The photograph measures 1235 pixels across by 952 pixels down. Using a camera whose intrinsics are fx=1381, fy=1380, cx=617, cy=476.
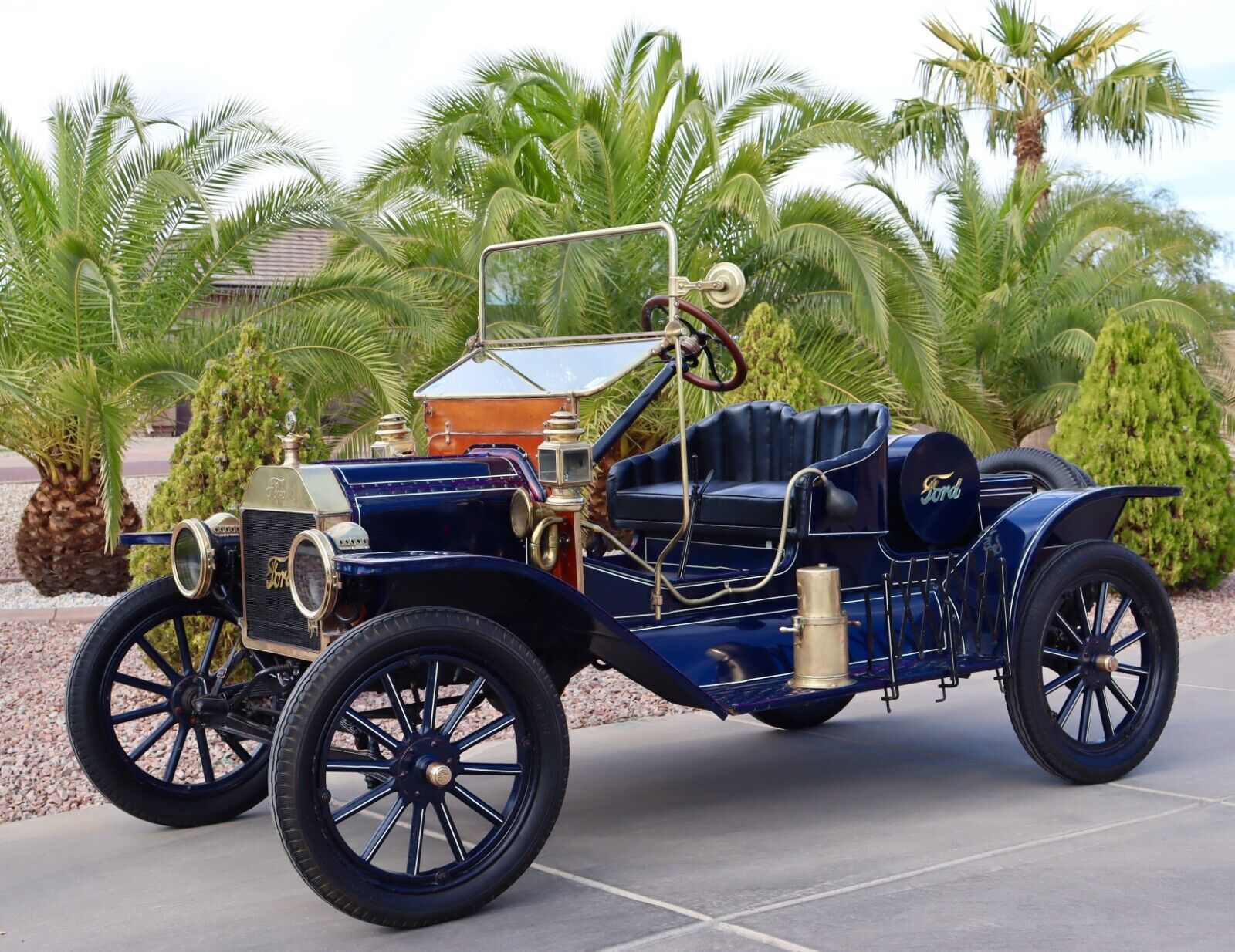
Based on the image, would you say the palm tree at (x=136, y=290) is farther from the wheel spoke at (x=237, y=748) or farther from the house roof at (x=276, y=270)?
the wheel spoke at (x=237, y=748)

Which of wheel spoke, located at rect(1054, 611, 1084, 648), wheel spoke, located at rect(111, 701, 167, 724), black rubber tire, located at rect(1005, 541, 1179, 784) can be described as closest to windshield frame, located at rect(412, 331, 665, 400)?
wheel spoke, located at rect(111, 701, 167, 724)

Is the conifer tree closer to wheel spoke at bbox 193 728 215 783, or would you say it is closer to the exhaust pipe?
wheel spoke at bbox 193 728 215 783

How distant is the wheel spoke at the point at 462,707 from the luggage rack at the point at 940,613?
1.36 meters

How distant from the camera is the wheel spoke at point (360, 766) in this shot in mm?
3389

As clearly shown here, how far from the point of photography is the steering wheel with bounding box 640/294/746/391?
14.4 ft

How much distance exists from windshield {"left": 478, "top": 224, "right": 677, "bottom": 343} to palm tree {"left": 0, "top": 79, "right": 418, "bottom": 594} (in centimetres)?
92

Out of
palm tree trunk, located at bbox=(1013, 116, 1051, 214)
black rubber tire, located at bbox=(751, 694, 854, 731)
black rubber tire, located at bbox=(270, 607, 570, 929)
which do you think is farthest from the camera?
palm tree trunk, located at bbox=(1013, 116, 1051, 214)

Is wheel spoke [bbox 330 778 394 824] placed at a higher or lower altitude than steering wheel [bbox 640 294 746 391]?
lower

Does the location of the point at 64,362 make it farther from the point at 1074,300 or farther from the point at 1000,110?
the point at 1000,110

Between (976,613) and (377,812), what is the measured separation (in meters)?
2.14

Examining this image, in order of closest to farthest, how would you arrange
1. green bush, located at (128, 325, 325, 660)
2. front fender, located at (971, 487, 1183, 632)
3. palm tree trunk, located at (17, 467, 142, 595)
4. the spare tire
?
front fender, located at (971, 487, 1183, 632)
the spare tire
green bush, located at (128, 325, 325, 660)
palm tree trunk, located at (17, 467, 142, 595)

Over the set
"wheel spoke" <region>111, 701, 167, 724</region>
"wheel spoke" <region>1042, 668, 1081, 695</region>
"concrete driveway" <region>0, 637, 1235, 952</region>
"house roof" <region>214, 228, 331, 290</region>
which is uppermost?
"house roof" <region>214, 228, 331, 290</region>

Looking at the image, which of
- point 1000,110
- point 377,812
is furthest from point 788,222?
point 1000,110

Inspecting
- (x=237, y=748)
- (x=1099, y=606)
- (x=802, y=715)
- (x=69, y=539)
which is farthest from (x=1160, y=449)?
(x=69, y=539)
